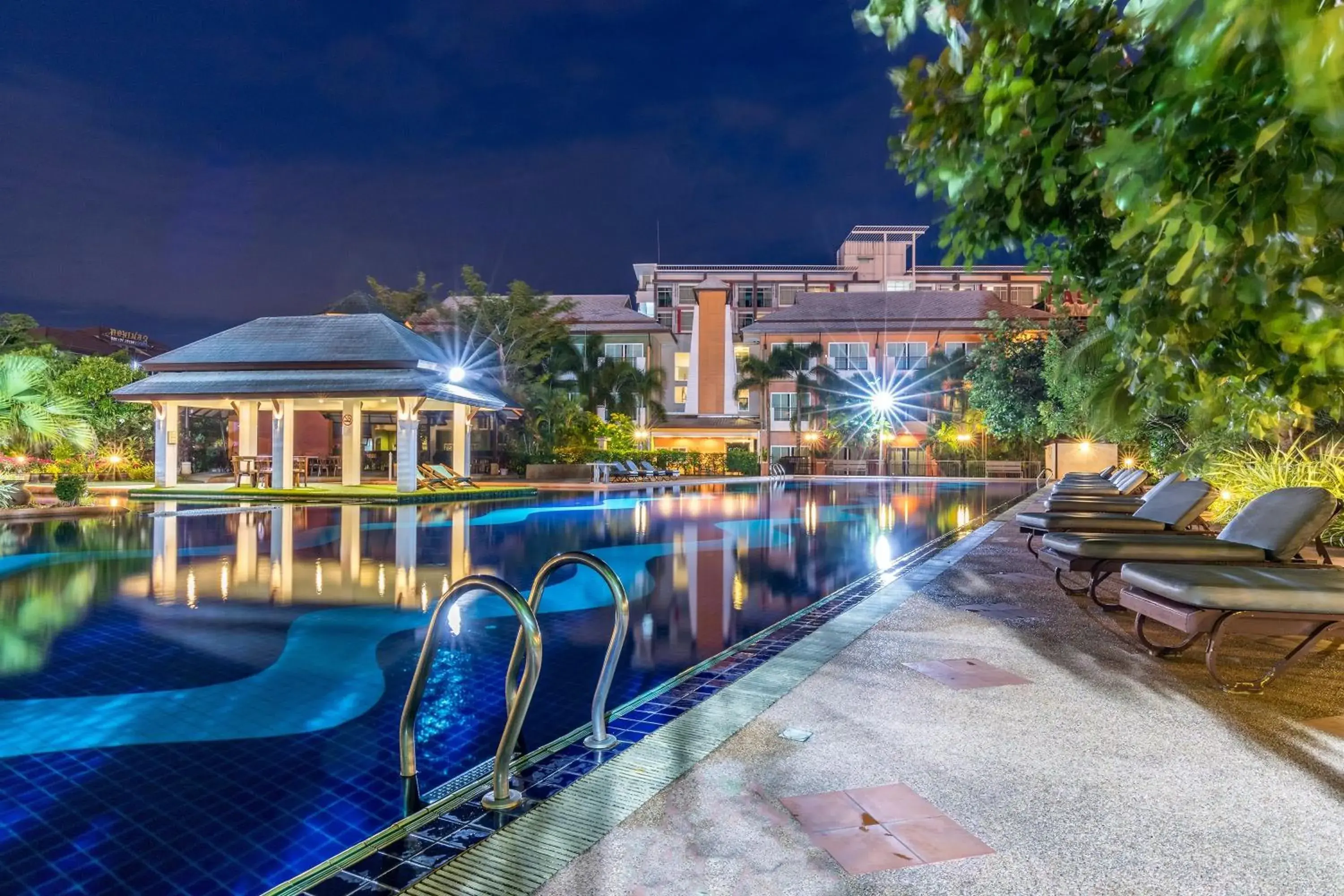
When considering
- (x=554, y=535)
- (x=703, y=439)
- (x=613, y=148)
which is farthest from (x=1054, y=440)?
(x=613, y=148)

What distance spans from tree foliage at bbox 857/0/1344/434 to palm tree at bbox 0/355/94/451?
17665mm

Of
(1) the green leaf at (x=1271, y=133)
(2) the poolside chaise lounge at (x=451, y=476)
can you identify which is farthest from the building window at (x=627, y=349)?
(1) the green leaf at (x=1271, y=133)

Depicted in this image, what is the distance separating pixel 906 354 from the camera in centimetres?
4638

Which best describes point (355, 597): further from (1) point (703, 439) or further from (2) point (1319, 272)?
(1) point (703, 439)

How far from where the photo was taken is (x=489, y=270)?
37562 mm

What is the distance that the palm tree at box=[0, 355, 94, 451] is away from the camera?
14469mm

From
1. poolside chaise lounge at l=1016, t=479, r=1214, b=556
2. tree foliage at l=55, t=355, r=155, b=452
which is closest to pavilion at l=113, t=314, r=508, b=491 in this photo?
tree foliage at l=55, t=355, r=155, b=452

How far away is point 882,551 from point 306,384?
18.0 meters

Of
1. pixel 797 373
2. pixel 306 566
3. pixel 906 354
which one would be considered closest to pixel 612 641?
pixel 306 566

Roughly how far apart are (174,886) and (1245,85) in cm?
384

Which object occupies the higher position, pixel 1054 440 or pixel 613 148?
pixel 613 148

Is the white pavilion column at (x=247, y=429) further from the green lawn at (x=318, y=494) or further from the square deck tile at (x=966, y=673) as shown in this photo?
the square deck tile at (x=966, y=673)

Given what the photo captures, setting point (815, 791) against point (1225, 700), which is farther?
point (1225, 700)

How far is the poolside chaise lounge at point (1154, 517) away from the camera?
7.54 m
